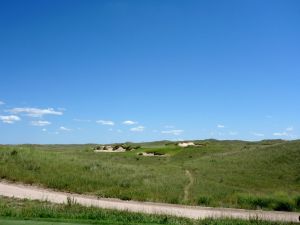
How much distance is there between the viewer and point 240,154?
2297 inches

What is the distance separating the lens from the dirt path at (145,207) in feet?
68.6

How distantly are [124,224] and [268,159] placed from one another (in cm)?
3766

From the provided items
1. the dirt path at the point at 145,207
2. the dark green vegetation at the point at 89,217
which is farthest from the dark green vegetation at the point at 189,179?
the dark green vegetation at the point at 89,217

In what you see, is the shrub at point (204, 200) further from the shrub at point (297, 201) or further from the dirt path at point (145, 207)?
the shrub at point (297, 201)

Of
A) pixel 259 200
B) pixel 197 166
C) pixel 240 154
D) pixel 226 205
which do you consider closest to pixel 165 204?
pixel 226 205

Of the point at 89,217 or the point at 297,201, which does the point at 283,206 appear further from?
the point at 89,217

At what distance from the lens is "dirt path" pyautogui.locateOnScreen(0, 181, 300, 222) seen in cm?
2092

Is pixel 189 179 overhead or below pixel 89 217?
overhead

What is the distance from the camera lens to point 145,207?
22531mm

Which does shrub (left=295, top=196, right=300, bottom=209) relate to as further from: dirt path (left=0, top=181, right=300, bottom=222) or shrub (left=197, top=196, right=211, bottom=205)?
shrub (left=197, top=196, right=211, bottom=205)

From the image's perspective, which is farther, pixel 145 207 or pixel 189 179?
pixel 189 179

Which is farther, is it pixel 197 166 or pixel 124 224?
pixel 197 166

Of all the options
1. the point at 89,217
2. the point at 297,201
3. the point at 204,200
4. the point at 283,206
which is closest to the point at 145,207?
the point at 204,200

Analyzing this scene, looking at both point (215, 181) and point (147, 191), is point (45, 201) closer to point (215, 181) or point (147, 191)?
point (147, 191)
